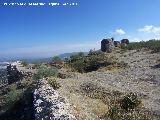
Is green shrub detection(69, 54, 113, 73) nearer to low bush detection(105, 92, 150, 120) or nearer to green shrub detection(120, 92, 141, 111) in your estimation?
low bush detection(105, 92, 150, 120)

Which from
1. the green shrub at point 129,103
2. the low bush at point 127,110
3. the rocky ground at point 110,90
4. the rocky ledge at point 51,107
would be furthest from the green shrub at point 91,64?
the rocky ledge at point 51,107

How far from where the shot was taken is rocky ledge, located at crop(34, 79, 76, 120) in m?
18.2

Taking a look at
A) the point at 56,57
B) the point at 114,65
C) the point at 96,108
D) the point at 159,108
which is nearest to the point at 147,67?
the point at 114,65

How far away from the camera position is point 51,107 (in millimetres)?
20078

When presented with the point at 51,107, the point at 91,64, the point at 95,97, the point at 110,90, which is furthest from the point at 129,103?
the point at 91,64

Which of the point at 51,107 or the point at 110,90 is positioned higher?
the point at 51,107

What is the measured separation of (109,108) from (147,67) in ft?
75.9

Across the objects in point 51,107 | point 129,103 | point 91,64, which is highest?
point 51,107

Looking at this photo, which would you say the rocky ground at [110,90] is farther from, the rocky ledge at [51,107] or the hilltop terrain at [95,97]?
the rocky ledge at [51,107]

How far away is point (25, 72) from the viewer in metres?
54.4

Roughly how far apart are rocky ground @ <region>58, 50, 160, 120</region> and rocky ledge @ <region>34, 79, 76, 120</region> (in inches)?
32.4

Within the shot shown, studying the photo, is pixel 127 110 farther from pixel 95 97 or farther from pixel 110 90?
pixel 110 90

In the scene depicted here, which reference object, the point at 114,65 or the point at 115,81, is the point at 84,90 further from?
the point at 114,65

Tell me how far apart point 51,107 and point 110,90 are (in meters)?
11.4
